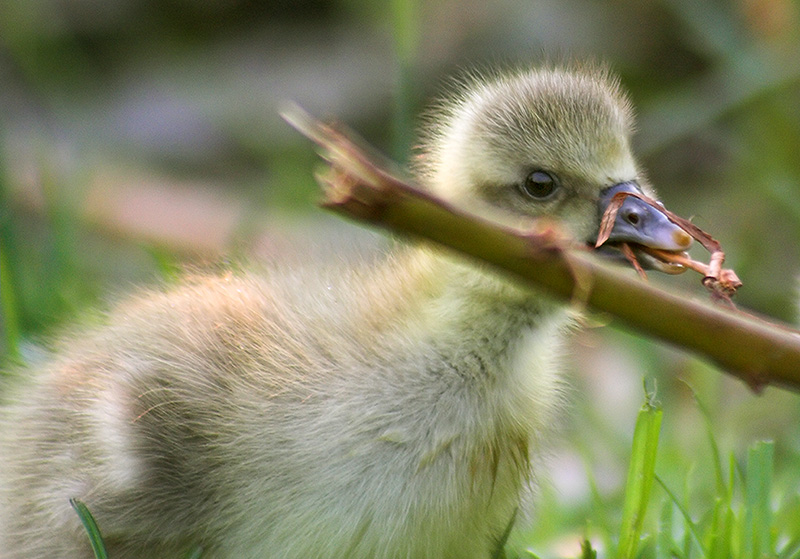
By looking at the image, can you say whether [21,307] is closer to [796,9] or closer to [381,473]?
[381,473]

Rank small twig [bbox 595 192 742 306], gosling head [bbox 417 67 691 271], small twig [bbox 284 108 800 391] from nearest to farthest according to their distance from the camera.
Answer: small twig [bbox 284 108 800 391], small twig [bbox 595 192 742 306], gosling head [bbox 417 67 691 271]

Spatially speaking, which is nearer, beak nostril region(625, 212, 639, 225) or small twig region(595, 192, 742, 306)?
small twig region(595, 192, 742, 306)

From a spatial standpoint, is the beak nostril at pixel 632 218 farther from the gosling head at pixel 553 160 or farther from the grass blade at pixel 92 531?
the grass blade at pixel 92 531

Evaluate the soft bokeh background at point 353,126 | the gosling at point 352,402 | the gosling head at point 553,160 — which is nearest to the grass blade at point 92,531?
the gosling at point 352,402

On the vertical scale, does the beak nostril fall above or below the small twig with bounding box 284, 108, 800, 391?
above

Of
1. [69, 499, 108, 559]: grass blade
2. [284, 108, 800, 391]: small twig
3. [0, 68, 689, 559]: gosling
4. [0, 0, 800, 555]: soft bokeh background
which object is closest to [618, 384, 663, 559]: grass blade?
[0, 0, 800, 555]: soft bokeh background

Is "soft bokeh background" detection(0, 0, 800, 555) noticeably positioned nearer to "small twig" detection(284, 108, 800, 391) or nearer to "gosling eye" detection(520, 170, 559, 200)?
"gosling eye" detection(520, 170, 559, 200)

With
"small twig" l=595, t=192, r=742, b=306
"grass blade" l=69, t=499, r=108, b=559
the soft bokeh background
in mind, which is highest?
the soft bokeh background
